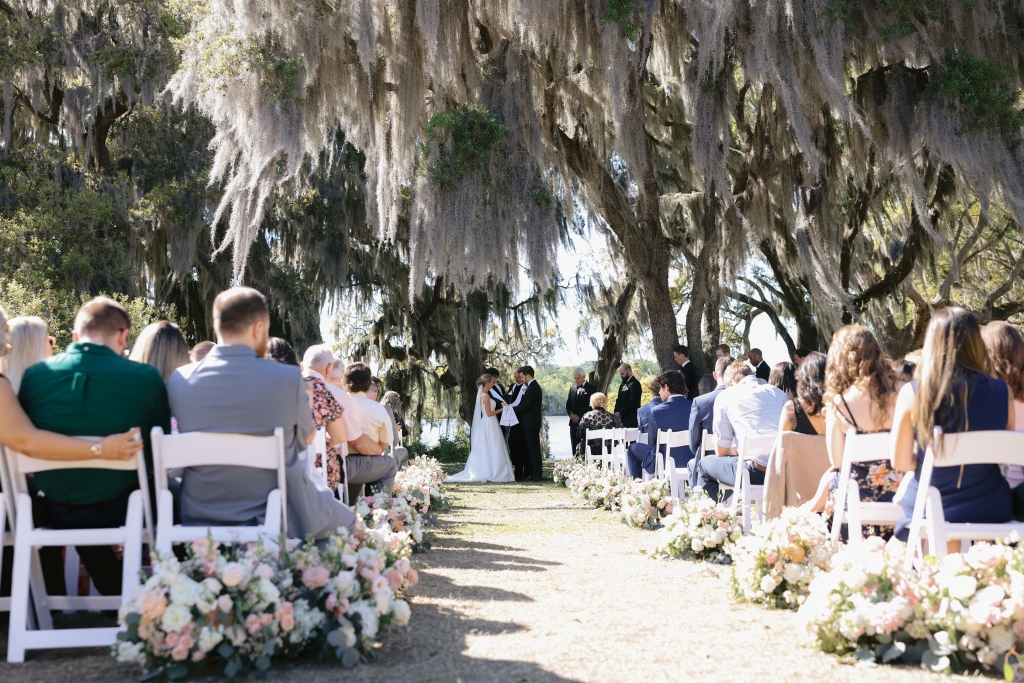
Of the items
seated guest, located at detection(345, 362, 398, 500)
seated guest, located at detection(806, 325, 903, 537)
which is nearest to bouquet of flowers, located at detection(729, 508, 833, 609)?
seated guest, located at detection(806, 325, 903, 537)

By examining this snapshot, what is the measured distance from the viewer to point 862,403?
13.0 ft

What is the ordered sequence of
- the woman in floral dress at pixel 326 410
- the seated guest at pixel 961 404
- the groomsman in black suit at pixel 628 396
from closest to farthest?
the seated guest at pixel 961 404
the woman in floral dress at pixel 326 410
the groomsman in black suit at pixel 628 396

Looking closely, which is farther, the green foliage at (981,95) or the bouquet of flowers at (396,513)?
the green foliage at (981,95)

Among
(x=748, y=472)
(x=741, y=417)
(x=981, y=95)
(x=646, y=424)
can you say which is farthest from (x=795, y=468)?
(x=981, y=95)

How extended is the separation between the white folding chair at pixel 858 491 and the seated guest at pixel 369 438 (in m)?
2.94

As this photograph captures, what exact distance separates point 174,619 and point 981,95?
26.9 ft

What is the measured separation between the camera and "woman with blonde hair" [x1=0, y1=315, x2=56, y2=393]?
3.65 m

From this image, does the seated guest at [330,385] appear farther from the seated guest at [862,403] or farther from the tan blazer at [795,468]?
the seated guest at [862,403]

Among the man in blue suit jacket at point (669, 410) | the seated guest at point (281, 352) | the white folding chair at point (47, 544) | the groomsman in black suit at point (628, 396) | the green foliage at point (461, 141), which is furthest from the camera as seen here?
the groomsman in black suit at point (628, 396)

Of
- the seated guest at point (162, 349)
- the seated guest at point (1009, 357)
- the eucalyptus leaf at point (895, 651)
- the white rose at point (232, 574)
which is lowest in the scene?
the eucalyptus leaf at point (895, 651)

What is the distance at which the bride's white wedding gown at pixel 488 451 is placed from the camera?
41.1 ft

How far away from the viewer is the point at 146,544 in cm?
351

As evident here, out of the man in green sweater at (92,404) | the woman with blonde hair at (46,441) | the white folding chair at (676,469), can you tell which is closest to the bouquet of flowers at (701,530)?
the white folding chair at (676,469)

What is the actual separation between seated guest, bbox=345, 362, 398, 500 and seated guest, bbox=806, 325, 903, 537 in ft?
9.20
